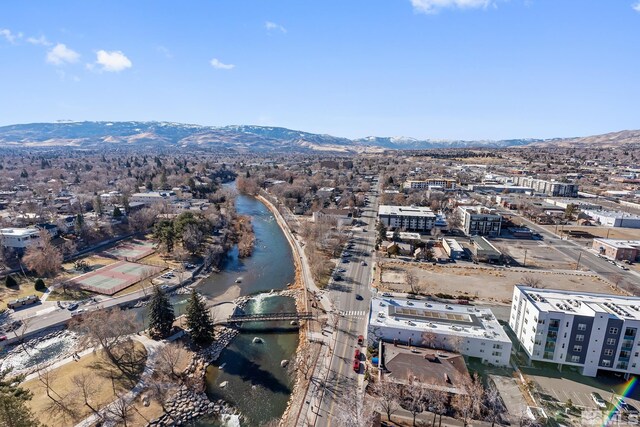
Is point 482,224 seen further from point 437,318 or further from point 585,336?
point 585,336

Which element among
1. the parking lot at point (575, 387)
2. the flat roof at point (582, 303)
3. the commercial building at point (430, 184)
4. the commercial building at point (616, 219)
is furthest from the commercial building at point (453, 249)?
the commercial building at point (430, 184)

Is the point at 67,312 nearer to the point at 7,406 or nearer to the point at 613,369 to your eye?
the point at 7,406

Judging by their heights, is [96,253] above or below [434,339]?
below

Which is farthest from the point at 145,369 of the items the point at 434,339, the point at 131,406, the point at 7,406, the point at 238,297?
the point at 434,339

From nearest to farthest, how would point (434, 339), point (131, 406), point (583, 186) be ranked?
point (131, 406) < point (434, 339) < point (583, 186)

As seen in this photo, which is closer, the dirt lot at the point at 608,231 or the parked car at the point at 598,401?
the parked car at the point at 598,401

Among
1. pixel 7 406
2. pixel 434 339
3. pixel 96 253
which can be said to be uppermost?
pixel 7 406

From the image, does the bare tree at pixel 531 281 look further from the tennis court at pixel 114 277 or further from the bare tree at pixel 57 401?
the tennis court at pixel 114 277
